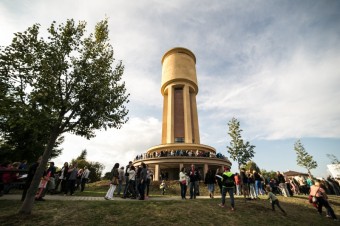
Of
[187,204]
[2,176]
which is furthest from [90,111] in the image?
[187,204]

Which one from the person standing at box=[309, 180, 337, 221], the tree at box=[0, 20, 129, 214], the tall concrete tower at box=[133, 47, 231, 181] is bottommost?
the person standing at box=[309, 180, 337, 221]

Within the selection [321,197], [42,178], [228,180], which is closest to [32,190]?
[42,178]

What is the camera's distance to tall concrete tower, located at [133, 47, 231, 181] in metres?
29.2

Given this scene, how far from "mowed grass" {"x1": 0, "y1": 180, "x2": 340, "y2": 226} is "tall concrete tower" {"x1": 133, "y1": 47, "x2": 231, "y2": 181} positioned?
1724cm

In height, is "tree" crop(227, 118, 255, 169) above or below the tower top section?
below

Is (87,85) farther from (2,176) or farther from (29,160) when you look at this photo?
(29,160)

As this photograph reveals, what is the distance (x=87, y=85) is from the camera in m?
8.70

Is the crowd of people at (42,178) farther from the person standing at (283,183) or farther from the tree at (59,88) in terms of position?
the person standing at (283,183)

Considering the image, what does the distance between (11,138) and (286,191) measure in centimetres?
2663

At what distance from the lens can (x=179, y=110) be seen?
3772 centimetres

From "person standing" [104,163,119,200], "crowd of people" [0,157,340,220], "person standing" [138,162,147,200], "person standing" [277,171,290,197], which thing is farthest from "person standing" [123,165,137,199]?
"person standing" [277,171,290,197]

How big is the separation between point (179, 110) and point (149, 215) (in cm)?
3083

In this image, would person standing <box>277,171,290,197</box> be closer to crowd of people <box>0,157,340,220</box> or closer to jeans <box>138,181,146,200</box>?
crowd of people <box>0,157,340,220</box>

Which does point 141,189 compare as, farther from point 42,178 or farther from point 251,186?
point 251,186
